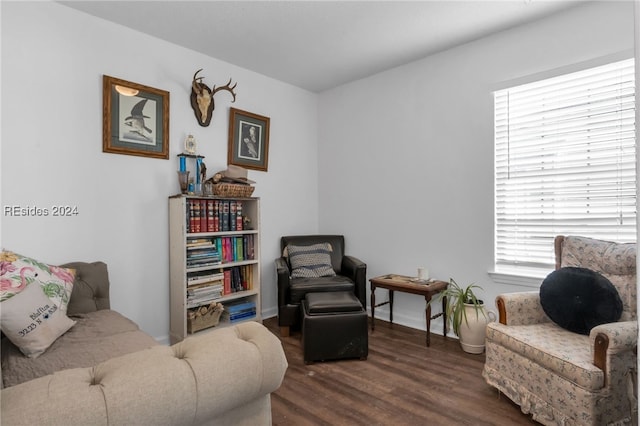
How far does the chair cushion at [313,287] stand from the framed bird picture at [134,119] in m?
1.70

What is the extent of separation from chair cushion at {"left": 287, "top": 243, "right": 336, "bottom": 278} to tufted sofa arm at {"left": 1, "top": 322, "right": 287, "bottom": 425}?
253 cm

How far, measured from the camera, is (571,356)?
5.93ft

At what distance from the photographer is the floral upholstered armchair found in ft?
5.53

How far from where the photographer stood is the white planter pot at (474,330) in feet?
9.45

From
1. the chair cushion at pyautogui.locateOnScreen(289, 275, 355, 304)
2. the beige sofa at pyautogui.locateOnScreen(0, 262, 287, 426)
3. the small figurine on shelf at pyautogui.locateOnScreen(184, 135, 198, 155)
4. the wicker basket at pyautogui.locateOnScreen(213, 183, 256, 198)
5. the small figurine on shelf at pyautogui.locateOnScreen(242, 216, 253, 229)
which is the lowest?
the chair cushion at pyautogui.locateOnScreen(289, 275, 355, 304)

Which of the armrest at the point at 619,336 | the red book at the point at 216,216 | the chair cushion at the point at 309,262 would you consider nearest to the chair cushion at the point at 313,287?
the chair cushion at the point at 309,262

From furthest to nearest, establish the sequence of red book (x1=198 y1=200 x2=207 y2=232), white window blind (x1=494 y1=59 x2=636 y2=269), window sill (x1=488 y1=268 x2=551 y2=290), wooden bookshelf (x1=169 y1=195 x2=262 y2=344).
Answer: red book (x1=198 y1=200 x2=207 y2=232) < wooden bookshelf (x1=169 y1=195 x2=262 y2=344) < window sill (x1=488 y1=268 x2=551 y2=290) < white window blind (x1=494 y1=59 x2=636 y2=269)

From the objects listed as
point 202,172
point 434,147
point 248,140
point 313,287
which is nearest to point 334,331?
point 313,287

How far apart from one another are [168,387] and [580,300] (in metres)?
2.36

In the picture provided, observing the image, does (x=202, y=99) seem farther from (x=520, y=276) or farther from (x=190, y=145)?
(x=520, y=276)

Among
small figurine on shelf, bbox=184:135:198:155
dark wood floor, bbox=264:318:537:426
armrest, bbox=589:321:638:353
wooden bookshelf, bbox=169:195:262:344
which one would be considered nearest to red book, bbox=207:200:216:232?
wooden bookshelf, bbox=169:195:262:344

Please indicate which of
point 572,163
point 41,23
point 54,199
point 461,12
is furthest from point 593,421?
point 41,23

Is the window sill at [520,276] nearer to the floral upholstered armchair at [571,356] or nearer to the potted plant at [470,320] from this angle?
the potted plant at [470,320]

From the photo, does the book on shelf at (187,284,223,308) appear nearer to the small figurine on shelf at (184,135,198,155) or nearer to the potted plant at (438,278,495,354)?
the small figurine on shelf at (184,135,198,155)
